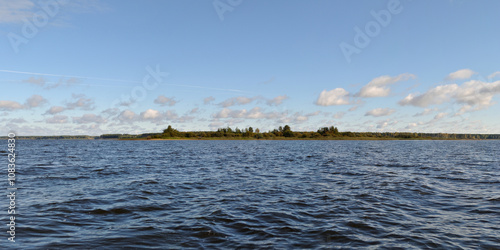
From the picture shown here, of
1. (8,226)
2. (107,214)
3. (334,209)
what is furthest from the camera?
(334,209)

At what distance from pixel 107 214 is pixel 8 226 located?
3.70 meters

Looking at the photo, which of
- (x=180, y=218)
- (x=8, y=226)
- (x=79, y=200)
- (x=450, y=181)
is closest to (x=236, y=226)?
(x=180, y=218)

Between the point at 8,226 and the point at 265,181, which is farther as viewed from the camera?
the point at 265,181

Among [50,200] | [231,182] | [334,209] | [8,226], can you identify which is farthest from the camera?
[231,182]

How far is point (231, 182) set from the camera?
24.0m

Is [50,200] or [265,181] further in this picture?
[265,181]

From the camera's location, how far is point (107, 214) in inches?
552

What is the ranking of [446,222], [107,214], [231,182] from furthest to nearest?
[231,182], [107,214], [446,222]

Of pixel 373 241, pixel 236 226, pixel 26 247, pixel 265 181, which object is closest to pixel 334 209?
pixel 373 241

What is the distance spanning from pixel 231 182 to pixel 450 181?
61.7 feet

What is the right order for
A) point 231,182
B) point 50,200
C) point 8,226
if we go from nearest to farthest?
point 8,226 < point 50,200 < point 231,182

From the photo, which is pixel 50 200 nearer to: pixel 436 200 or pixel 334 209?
pixel 334 209

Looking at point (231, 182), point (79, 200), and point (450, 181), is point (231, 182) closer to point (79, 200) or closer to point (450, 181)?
point (79, 200)

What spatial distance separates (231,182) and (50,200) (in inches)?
488
